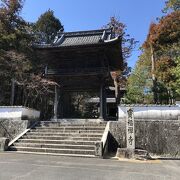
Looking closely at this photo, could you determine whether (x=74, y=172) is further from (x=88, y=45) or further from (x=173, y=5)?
(x=173, y=5)

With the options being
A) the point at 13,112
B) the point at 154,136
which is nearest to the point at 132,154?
the point at 154,136

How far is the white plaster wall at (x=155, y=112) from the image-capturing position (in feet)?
49.7

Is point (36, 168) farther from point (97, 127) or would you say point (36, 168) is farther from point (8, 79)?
point (8, 79)

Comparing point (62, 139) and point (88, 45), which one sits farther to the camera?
point (88, 45)

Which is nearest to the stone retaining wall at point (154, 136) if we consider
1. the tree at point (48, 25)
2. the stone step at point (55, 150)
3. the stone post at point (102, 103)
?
the stone step at point (55, 150)

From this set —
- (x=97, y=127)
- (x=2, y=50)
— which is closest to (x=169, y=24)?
(x=97, y=127)

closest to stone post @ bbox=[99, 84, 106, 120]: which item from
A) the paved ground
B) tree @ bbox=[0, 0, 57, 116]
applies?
tree @ bbox=[0, 0, 57, 116]

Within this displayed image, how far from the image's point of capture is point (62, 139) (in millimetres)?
14312

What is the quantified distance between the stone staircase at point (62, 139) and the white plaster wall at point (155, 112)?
208 cm

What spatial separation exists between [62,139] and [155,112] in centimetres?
561

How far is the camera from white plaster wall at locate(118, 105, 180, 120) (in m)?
15.2

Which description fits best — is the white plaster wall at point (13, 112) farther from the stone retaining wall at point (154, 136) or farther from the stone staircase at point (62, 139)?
the stone retaining wall at point (154, 136)

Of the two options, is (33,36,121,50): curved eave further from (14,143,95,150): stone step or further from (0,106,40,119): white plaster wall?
(14,143,95,150): stone step

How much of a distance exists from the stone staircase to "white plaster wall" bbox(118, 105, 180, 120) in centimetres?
208
